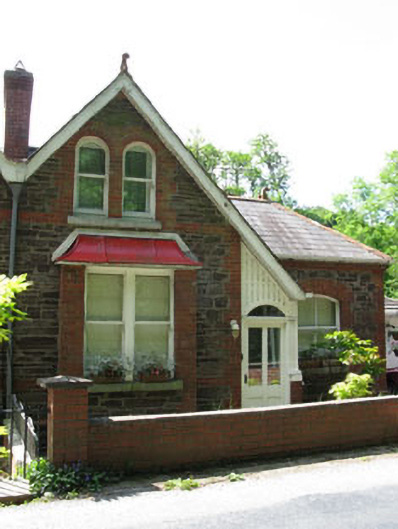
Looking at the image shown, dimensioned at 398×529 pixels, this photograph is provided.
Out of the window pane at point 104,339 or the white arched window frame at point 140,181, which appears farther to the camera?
the white arched window frame at point 140,181

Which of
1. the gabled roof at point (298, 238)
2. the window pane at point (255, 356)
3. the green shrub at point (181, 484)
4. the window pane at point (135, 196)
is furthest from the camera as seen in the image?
the gabled roof at point (298, 238)

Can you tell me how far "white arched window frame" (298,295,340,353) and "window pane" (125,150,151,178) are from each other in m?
6.26

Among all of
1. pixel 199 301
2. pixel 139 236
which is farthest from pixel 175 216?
pixel 199 301

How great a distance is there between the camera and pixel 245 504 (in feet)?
22.0

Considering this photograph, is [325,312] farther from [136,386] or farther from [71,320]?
[71,320]

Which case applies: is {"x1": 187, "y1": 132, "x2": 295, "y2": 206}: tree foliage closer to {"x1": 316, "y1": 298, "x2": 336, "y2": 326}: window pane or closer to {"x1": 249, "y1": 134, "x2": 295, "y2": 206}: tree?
{"x1": 249, "y1": 134, "x2": 295, "y2": 206}: tree

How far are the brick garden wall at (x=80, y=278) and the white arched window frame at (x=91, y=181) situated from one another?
0.47 feet

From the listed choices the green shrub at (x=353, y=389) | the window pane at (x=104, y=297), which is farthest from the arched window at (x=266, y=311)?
the window pane at (x=104, y=297)

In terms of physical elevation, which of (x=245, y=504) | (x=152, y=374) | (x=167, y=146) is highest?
(x=167, y=146)

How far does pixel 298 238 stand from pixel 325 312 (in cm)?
225

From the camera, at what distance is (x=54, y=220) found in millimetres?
11133

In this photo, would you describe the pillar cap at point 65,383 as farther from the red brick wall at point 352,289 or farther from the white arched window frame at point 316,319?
the white arched window frame at point 316,319

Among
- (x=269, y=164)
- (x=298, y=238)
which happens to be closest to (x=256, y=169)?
(x=269, y=164)

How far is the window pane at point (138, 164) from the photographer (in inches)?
474
